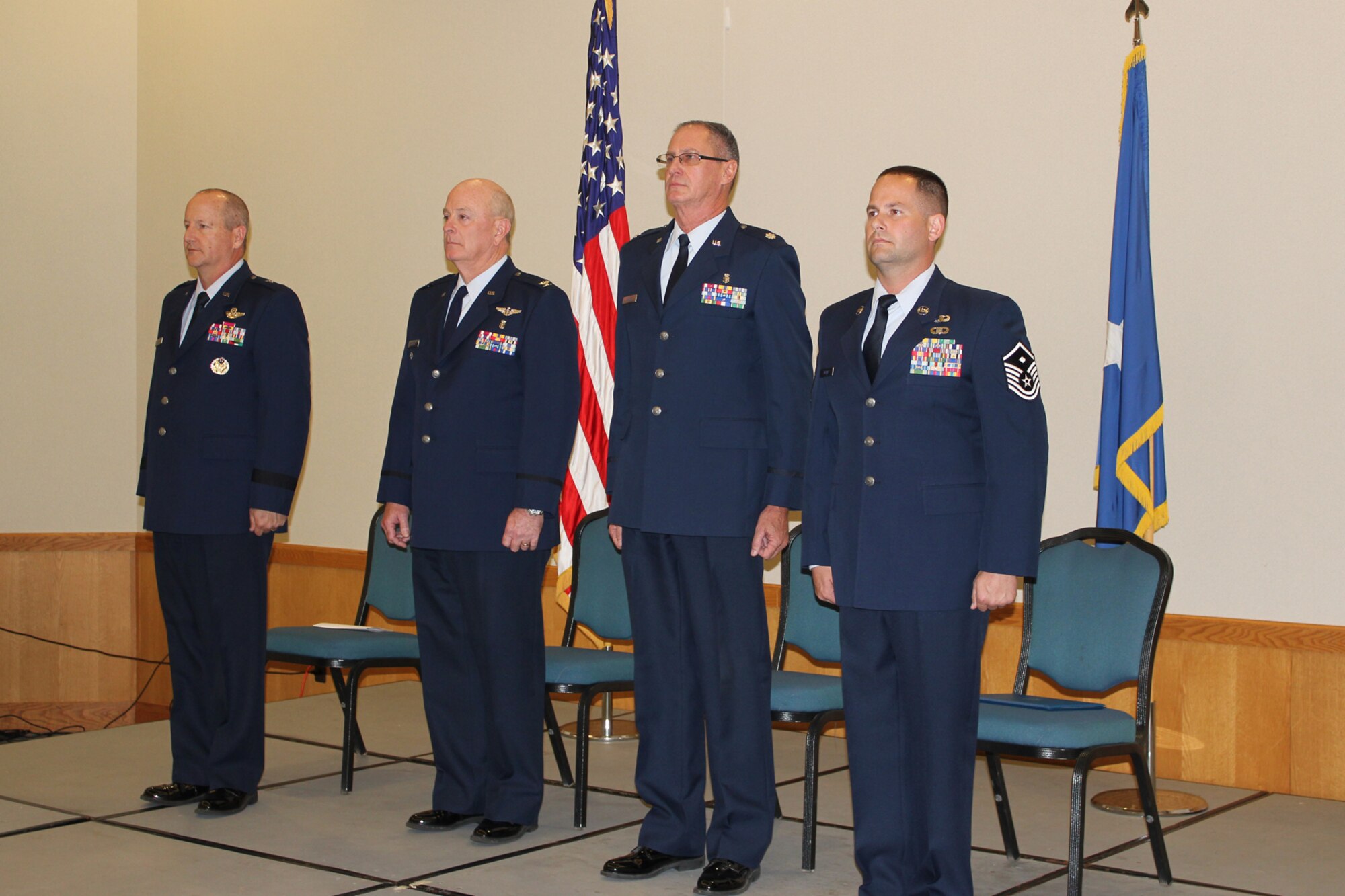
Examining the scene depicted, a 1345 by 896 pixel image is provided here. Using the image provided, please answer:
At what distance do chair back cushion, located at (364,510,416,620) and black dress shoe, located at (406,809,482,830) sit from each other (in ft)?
3.60

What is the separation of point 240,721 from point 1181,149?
334 centimetres

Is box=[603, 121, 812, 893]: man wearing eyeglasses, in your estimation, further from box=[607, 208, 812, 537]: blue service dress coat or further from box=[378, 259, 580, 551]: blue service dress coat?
box=[378, 259, 580, 551]: blue service dress coat

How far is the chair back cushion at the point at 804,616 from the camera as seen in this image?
3957mm

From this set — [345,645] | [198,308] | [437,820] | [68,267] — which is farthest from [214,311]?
[68,267]

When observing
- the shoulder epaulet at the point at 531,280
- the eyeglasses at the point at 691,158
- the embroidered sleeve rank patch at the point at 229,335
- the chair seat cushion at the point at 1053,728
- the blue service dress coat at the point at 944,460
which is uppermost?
the eyeglasses at the point at 691,158

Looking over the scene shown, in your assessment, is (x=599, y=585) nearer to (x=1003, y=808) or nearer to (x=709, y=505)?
(x=709, y=505)

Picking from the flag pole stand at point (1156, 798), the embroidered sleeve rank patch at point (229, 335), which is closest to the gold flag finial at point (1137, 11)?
the flag pole stand at point (1156, 798)

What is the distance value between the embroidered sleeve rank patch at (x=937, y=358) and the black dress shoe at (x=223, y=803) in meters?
2.33

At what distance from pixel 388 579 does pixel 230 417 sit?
1.11 metres

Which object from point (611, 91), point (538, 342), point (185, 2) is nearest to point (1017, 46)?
point (611, 91)

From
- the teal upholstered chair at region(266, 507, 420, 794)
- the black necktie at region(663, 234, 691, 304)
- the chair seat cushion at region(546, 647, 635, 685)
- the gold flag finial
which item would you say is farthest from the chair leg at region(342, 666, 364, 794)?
the gold flag finial

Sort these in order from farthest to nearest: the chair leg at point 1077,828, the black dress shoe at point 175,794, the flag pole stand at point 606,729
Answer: the flag pole stand at point 606,729 → the black dress shoe at point 175,794 → the chair leg at point 1077,828

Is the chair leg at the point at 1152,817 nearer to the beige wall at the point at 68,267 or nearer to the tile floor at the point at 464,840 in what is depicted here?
the tile floor at the point at 464,840

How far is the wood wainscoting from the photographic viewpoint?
4234 mm
